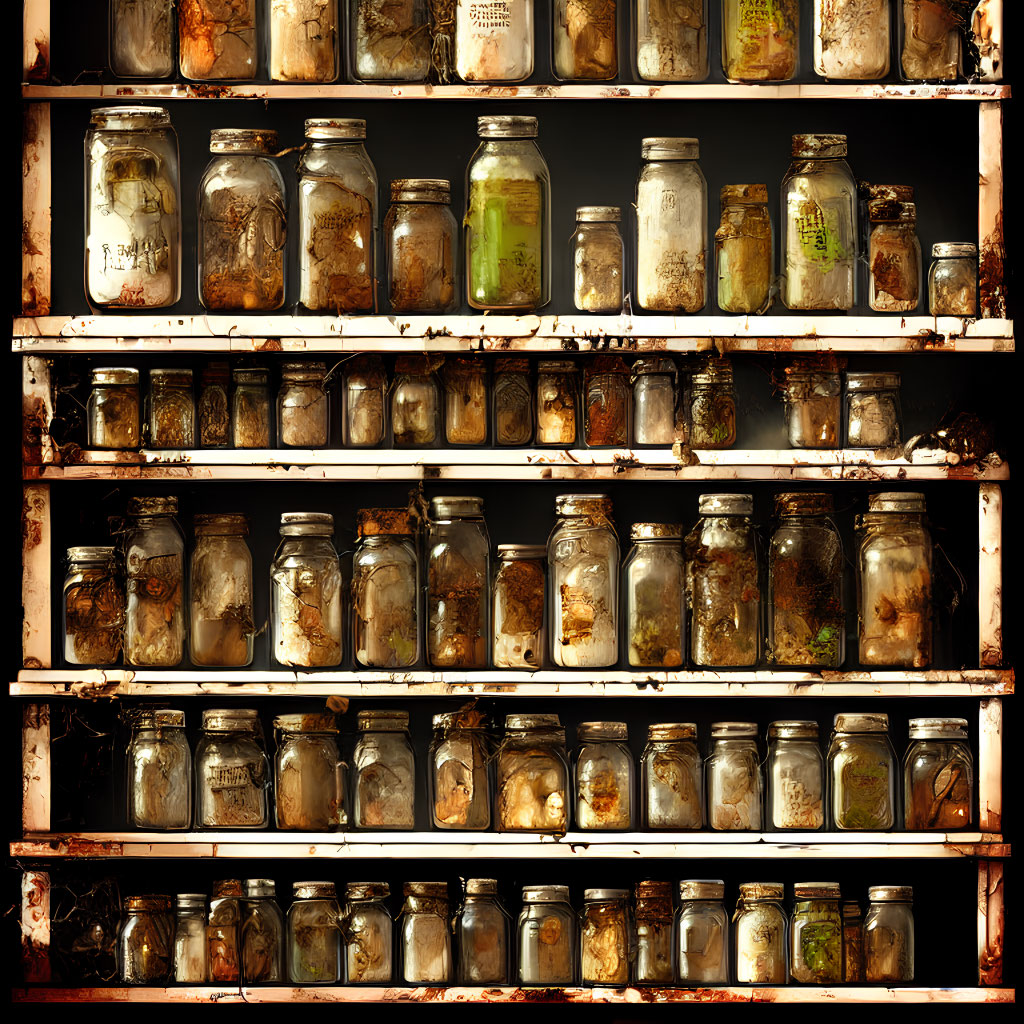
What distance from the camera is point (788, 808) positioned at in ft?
5.83

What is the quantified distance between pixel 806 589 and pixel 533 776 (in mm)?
489

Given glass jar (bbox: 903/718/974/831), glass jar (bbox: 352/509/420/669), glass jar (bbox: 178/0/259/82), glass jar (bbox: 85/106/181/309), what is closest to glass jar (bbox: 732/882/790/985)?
glass jar (bbox: 903/718/974/831)

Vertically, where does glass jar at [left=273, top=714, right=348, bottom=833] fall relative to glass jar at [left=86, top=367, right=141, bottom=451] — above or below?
below

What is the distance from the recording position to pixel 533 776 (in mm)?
1772

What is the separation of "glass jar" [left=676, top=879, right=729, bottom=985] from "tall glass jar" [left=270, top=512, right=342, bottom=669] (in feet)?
2.07

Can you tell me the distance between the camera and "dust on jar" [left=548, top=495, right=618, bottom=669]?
5.83 ft

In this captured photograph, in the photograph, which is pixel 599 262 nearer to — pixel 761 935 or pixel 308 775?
pixel 308 775

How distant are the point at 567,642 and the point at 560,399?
36cm

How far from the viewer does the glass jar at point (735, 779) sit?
1.78 meters

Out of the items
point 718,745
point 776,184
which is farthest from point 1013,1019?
point 776,184

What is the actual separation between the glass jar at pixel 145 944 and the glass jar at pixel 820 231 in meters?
1.30

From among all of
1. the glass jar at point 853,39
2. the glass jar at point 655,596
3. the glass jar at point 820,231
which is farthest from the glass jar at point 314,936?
the glass jar at point 853,39

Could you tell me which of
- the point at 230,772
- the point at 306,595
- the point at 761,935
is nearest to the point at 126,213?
the point at 306,595

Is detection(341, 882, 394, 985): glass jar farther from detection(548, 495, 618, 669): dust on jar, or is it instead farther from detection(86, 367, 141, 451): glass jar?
detection(86, 367, 141, 451): glass jar
